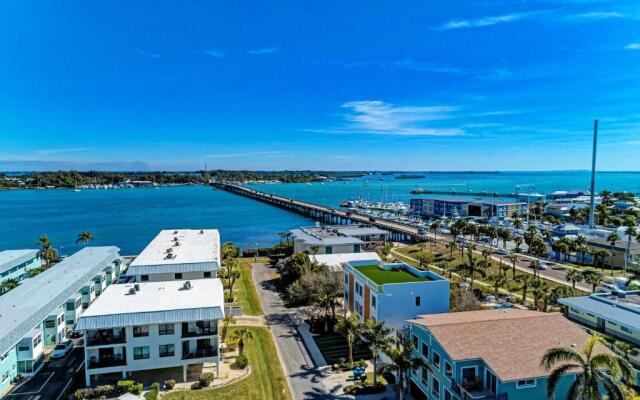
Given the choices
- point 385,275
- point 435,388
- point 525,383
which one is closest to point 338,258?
point 385,275

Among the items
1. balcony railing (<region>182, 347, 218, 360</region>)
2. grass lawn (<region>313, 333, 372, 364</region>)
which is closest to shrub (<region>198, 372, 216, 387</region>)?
balcony railing (<region>182, 347, 218, 360</region>)

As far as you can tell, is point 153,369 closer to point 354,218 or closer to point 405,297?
point 405,297

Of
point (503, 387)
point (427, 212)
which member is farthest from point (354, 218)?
point (503, 387)

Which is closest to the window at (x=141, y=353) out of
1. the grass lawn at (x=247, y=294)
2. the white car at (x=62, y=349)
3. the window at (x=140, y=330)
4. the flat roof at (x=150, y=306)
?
the window at (x=140, y=330)

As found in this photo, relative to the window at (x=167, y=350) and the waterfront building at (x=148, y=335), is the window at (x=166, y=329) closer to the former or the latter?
the waterfront building at (x=148, y=335)

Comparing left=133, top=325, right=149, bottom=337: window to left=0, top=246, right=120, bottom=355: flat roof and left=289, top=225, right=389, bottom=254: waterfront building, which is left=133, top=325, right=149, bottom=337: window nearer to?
left=0, top=246, right=120, bottom=355: flat roof

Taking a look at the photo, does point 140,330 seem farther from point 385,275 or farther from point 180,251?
point 180,251
